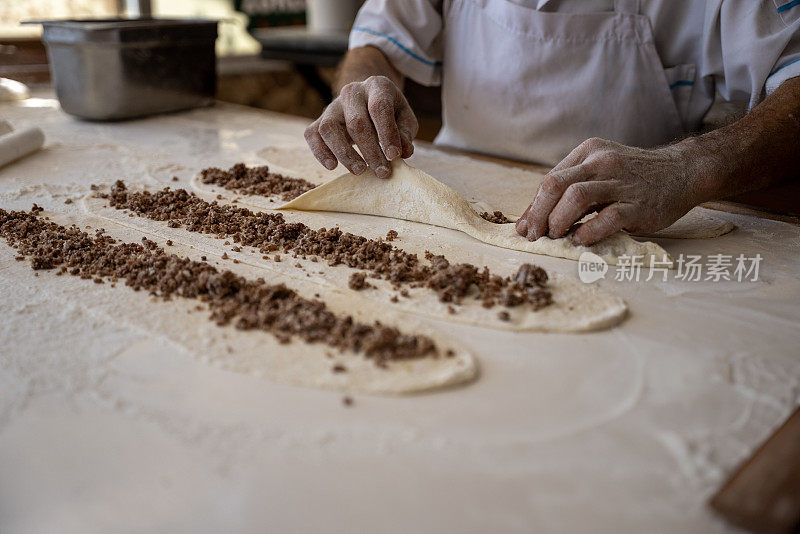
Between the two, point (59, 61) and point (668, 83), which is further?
point (59, 61)

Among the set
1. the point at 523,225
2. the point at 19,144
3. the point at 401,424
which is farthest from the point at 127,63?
the point at 401,424

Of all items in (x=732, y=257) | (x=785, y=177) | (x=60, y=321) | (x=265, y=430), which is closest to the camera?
(x=265, y=430)

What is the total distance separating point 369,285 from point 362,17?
1389 millimetres

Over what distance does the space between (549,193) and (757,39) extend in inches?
32.5

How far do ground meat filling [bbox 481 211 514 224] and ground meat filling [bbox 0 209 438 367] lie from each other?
1.98 feet

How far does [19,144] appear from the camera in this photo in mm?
1992

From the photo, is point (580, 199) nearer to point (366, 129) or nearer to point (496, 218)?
point (496, 218)

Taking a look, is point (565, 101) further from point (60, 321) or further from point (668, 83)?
point (60, 321)

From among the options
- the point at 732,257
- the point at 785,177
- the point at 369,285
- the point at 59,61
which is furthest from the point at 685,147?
the point at 59,61

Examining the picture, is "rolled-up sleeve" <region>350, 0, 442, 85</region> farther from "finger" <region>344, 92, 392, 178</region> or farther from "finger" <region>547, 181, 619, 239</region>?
"finger" <region>547, 181, 619, 239</region>

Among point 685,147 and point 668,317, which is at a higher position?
point 685,147

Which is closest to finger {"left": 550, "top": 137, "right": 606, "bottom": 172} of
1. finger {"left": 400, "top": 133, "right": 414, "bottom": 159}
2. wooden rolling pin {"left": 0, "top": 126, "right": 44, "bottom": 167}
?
finger {"left": 400, "top": 133, "right": 414, "bottom": 159}

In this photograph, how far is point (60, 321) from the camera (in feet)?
3.49

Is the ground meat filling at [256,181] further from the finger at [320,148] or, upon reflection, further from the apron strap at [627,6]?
the apron strap at [627,6]
